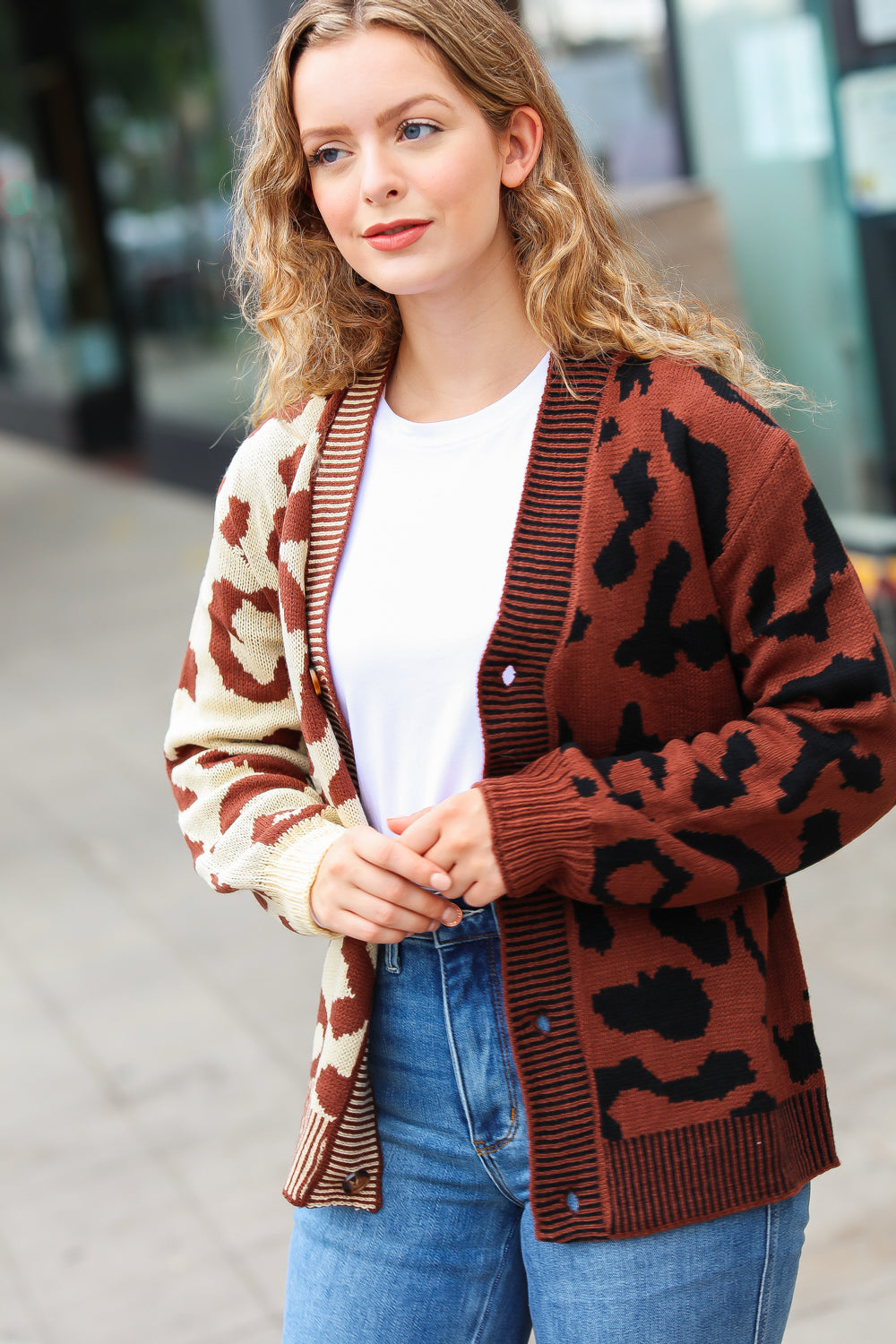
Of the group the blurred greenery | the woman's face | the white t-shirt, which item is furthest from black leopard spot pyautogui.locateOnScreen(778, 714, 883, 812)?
the blurred greenery

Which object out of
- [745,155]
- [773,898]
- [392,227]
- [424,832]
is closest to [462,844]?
[424,832]

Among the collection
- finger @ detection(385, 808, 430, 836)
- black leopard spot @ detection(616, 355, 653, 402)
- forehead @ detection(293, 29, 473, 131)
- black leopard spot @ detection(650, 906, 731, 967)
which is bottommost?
black leopard spot @ detection(650, 906, 731, 967)

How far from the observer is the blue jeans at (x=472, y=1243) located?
5.04 ft

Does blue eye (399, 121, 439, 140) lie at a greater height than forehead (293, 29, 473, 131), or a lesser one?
lesser

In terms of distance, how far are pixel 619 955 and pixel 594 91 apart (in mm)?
6062

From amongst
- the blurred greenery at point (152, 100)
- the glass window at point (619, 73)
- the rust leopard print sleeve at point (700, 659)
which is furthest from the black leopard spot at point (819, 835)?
the blurred greenery at point (152, 100)

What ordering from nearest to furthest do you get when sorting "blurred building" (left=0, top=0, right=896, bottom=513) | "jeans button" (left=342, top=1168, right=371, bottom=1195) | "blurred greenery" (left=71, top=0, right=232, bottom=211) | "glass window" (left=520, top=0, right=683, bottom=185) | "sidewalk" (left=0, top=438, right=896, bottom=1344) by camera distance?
1. "jeans button" (left=342, top=1168, right=371, bottom=1195)
2. "sidewalk" (left=0, top=438, right=896, bottom=1344)
3. "blurred building" (left=0, top=0, right=896, bottom=513)
4. "glass window" (left=520, top=0, right=683, bottom=185)
5. "blurred greenery" (left=71, top=0, right=232, bottom=211)

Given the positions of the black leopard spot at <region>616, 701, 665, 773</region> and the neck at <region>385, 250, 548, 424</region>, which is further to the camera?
the neck at <region>385, 250, 548, 424</region>

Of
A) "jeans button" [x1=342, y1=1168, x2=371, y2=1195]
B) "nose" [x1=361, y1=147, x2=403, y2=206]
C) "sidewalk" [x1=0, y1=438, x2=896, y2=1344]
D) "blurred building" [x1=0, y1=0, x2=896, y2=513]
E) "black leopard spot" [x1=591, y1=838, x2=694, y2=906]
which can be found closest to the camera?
"black leopard spot" [x1=591, y1=838, x2=694, y2=906]

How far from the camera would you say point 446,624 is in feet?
5.25

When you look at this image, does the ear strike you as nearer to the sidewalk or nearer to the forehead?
the forehead

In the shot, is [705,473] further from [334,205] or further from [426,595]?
[334,205]

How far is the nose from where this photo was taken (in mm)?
1576

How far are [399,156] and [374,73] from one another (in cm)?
8
